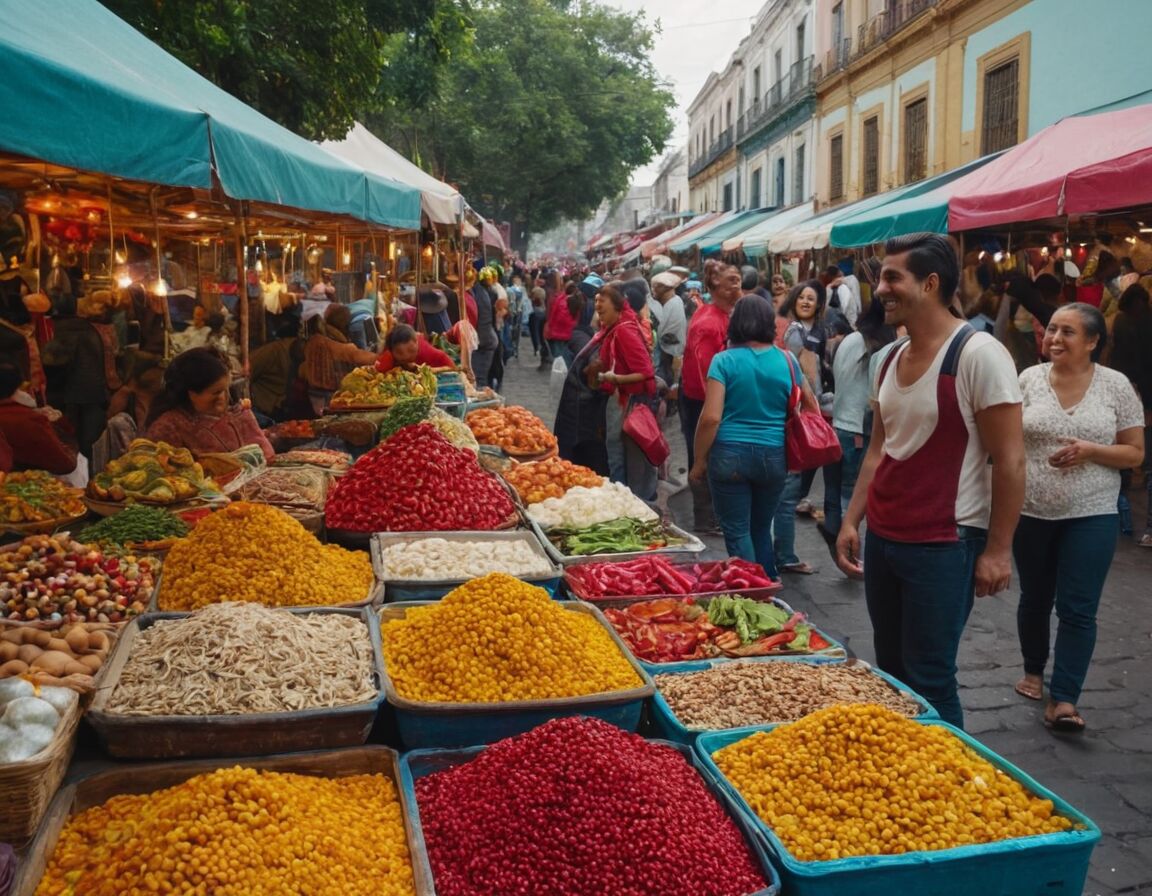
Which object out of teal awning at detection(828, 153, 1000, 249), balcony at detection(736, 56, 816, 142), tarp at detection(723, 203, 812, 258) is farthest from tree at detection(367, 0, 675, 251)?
teal awning at detection(828, 153, 1000, 249)

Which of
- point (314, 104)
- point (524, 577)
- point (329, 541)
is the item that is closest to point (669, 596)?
point (524, 577)

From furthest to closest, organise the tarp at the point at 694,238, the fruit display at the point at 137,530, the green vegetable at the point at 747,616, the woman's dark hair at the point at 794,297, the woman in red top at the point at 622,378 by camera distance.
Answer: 1. the tarp at the point at 694,238
2. the woman's dark hair at the point at 794,297
3. the woman in red top at the point at 622,378
4. the fruit display at the point at 137,530
5. the green vegetable at the point at 747,616

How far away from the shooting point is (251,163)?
4.36 meters

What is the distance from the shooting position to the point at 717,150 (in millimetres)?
42906

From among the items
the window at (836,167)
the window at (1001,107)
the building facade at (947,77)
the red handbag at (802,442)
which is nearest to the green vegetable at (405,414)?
the red handbag at (802,442)

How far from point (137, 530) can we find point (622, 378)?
148 inches

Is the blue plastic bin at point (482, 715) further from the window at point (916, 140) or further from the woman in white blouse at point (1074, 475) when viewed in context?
the window at point (916, 140)

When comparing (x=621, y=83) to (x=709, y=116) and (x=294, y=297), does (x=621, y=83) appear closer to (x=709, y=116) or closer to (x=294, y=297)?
(x=709, y=116)

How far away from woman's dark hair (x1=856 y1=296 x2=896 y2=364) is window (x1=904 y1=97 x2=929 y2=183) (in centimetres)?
1402

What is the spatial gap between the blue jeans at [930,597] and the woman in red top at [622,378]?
12.3ft

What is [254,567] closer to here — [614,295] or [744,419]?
[744,419]

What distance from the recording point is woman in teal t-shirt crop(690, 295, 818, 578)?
5555 millimetres

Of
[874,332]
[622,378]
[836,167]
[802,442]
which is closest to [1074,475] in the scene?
[802,442]

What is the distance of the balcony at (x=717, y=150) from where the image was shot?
40656mm
